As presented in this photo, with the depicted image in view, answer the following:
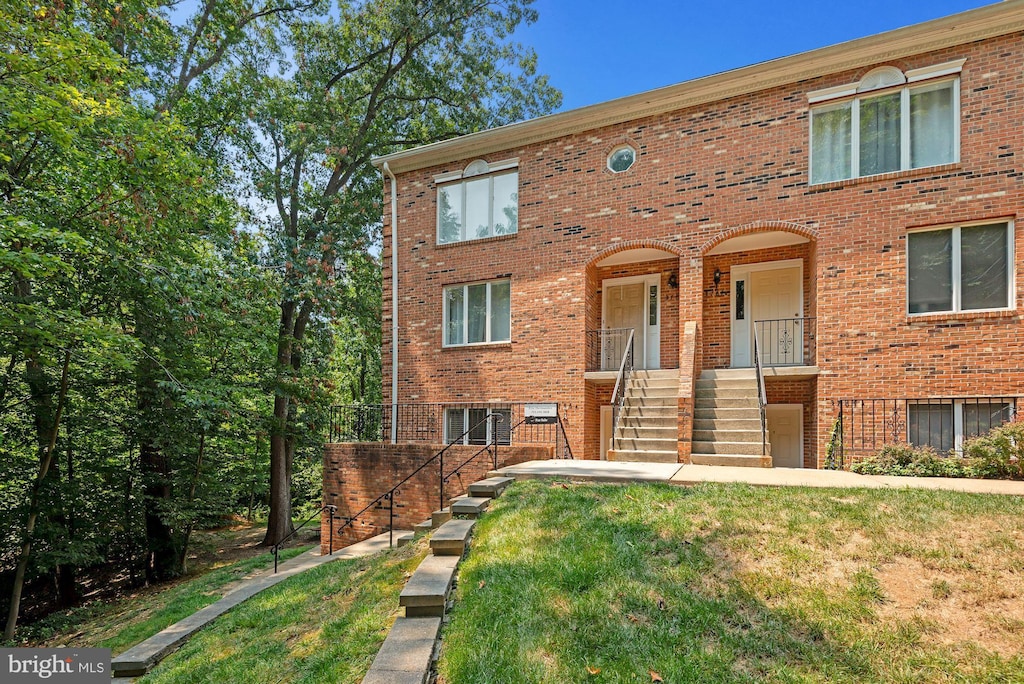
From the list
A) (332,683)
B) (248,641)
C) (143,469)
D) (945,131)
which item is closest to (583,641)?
(332,683)

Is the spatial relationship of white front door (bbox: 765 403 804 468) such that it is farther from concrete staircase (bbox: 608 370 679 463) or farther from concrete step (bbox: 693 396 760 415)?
concrete staircase (bbox: 608 370 679 463)

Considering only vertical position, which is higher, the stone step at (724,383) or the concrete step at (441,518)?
the stone step at (724,383)

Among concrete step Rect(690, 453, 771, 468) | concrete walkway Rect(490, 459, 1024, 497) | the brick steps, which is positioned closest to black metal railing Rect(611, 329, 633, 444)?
concrete step Rect(690, 453, 771, 468)

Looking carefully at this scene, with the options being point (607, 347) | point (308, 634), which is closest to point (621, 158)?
point (607, 347)

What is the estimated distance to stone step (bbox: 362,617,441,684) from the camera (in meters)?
3.00

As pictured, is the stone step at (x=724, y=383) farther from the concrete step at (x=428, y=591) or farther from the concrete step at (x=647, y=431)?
the concrete step at (x=428, y=591)

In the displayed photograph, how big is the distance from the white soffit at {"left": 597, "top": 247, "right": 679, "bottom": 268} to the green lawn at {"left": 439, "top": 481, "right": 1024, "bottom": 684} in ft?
22.9

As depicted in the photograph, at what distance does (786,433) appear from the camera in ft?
35.7

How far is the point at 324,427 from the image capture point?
15953 millimetres

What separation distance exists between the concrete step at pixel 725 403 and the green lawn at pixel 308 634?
6409 mm

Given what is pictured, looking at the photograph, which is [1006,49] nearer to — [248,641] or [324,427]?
[248,641]

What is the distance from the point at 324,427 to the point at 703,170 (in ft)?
42.6

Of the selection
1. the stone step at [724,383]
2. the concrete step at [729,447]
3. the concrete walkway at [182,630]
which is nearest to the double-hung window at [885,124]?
the stone step at [724,383]

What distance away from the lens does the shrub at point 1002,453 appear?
6875mm
